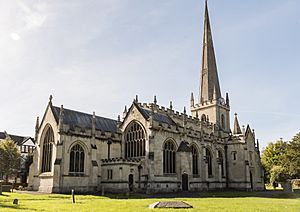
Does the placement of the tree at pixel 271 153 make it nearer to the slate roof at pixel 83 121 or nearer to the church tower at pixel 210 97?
the church tower at pixel 210 97

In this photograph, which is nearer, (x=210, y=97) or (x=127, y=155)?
(x=127, y=155)

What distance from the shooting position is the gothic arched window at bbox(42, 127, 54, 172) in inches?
1532

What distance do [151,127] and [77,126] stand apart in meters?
9.55

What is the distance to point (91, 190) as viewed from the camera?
38.5 meters

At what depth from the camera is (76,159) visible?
38312 millimetres

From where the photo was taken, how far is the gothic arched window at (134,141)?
4116 cm

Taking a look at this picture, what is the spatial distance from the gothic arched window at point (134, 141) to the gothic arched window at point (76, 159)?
694 centimetres

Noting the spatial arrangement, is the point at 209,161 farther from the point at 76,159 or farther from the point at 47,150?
the point at 47,150

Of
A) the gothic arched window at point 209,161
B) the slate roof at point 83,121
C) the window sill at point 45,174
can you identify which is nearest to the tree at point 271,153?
the gothic arched window at point 209,161

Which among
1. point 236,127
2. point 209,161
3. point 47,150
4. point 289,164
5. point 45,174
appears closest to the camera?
point 45,174

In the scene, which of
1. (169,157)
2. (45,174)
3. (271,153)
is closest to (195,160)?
(169,157)

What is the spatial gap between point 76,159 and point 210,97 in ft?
114

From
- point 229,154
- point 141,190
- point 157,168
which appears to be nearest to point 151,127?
point 157,168

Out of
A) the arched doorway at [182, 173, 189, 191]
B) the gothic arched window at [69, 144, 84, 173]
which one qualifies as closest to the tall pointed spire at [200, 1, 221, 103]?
the arched doorway at [182, 173, 189, 191]
